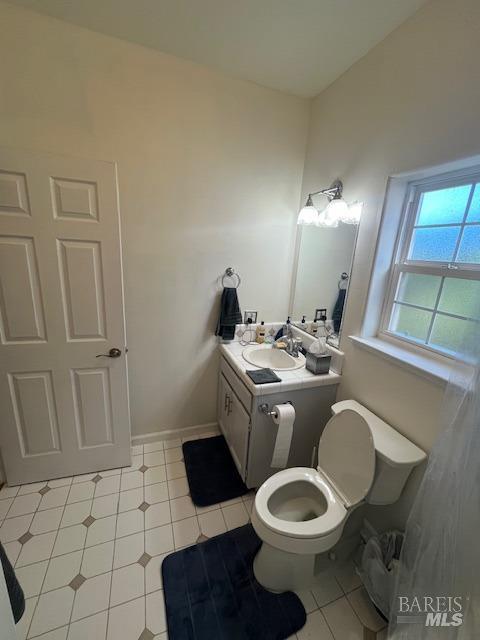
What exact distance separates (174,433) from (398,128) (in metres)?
Answer: 2.46

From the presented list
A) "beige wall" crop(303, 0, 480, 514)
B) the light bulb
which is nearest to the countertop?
"beige wall" crop(303, 0, 480, 514)

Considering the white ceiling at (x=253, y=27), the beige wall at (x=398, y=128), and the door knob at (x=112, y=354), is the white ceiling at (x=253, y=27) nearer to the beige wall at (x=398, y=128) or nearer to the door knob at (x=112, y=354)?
the beige wall at (x=398, y=128)

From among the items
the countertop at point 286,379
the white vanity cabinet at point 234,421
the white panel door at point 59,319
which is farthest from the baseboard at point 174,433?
the countertop at point 286,379

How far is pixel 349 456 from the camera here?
1.29 metres

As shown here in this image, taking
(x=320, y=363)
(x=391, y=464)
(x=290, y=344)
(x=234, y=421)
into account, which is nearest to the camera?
(x=391, y=464)

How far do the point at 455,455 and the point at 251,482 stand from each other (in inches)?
47.2

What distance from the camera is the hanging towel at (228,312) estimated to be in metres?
1.97

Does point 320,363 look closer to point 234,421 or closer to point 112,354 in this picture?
point 234,421

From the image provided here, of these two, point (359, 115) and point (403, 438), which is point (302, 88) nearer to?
point (359, 115)

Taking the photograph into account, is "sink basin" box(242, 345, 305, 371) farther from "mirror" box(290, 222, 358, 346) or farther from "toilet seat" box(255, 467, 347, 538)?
"toilet seat" box(255, 467, 347, 538)

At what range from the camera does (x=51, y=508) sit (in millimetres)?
1598

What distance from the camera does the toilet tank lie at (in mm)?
1143

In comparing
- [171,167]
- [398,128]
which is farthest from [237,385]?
[398,128]

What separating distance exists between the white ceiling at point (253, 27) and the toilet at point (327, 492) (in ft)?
6.10
